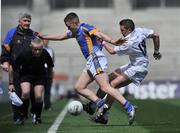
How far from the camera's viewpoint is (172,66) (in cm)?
3862

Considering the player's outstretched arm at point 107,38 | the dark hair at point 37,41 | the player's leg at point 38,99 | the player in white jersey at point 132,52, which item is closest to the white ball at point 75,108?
the player in white jersey at point 132,52

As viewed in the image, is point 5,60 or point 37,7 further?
point 37,7

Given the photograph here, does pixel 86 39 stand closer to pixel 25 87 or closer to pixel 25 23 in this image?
pixel 25 23

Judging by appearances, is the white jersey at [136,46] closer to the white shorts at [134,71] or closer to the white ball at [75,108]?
the white shorts at [134,71]

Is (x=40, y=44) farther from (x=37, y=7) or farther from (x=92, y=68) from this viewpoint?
(x=37, y=7)

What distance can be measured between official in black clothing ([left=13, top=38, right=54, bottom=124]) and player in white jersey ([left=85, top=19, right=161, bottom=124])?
3.68ft

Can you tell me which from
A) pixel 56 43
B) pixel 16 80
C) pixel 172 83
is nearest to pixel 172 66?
pixel 172 83

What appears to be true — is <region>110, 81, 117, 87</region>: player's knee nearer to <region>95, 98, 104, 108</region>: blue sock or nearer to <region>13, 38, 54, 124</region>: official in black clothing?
<region>95, 98, 104, 108</region>: blue sock

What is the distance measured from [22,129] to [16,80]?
1.72 meters

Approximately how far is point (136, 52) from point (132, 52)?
0.07 m

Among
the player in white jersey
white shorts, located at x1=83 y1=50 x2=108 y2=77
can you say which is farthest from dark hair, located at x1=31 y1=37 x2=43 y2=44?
the player in white jersey

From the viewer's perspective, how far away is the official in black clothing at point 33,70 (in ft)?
42.7

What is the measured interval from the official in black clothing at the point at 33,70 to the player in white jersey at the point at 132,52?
1121 mm

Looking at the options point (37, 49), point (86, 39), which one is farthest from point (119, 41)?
point (37, 49)
